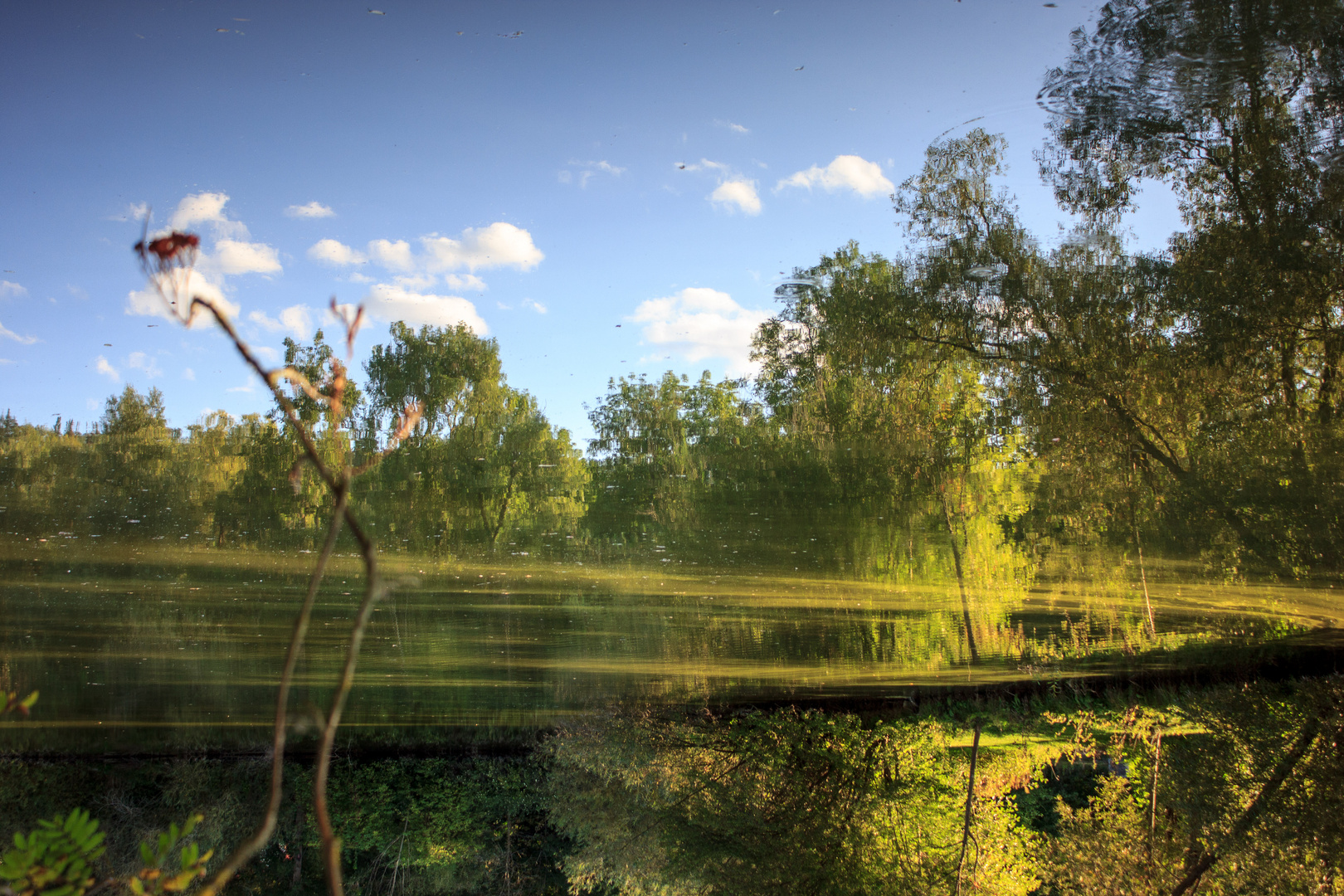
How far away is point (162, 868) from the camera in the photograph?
2.66 feet

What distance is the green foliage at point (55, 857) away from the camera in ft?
2.79

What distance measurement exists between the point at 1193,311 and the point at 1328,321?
0.41 meters

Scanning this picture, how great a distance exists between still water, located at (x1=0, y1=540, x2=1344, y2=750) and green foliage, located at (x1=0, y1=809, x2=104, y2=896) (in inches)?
95.5

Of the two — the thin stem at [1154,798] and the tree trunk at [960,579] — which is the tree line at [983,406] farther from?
the thin stem at [1154,798]

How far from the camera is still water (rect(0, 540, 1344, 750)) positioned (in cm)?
323

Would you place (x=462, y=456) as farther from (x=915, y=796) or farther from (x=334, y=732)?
(x=915, y=796)

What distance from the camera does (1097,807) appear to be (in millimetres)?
4664

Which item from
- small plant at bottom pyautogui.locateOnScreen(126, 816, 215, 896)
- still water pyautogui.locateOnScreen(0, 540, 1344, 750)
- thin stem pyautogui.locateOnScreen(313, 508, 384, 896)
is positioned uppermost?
thin stem pyautogui.locateOnScreen(313, 508, 384, 896)

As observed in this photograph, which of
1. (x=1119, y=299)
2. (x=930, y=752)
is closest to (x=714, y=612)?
(x=1119, y=299)

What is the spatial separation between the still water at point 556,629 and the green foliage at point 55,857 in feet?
7.96

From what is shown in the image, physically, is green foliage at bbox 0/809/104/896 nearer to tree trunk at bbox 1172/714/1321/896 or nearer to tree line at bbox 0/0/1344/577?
tree line at bbox 0/0/1344/577

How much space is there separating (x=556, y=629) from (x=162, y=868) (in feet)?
9.94

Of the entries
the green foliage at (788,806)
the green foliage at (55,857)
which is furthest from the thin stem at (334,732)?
the green foliage at (788,806)

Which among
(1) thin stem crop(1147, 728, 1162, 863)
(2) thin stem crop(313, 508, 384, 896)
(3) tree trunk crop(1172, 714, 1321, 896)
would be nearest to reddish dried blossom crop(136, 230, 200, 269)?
(2) thin stem crop(313, 508, 384, 896)
